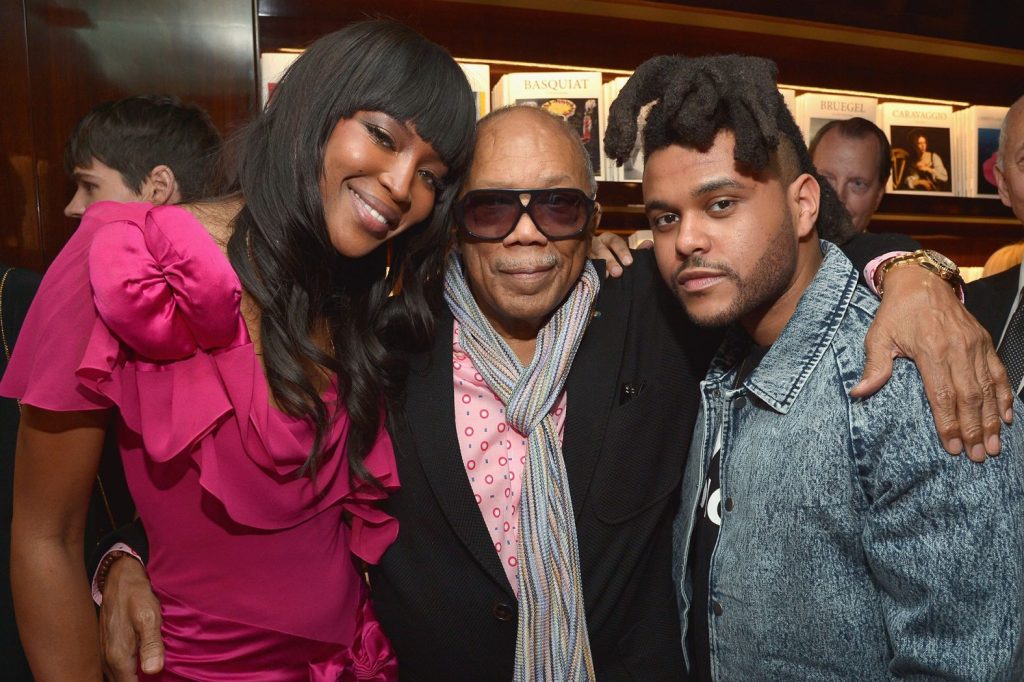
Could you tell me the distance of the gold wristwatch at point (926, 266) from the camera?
146 centimetres

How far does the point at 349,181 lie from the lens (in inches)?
58.7

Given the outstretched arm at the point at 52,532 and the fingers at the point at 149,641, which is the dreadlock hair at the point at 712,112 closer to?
the outstretched arm at the point at 52,532

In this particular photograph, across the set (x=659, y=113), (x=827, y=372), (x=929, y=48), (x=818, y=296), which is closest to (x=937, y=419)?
(x=827, y=372)

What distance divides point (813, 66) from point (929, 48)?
0.56m

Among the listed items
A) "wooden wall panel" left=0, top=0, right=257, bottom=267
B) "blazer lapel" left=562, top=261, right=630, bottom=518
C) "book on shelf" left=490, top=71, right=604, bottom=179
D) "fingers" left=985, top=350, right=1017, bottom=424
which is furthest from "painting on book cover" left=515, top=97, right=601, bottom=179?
"fingers" left=985, top=350, right=1017, bottom=424

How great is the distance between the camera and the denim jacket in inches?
44.6

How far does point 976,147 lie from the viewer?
3.60 m

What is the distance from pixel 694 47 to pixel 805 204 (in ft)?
6.54

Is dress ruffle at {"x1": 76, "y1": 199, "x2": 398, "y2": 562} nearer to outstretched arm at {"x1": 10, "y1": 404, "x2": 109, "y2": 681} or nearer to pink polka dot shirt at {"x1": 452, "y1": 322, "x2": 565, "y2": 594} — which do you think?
outstretched arm at {"x1": 10, "y1": 404, "x2": 109, "y2": 681}

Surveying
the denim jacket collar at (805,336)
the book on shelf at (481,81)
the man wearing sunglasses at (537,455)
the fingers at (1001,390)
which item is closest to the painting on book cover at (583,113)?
the book on shelf at (481,81)

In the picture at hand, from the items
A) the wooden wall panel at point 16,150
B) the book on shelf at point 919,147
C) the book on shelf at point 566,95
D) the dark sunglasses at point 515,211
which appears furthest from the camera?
the book on shelf at point 919,147

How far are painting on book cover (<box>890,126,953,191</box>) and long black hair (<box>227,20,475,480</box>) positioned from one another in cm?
273

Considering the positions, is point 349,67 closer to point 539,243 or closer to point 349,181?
point 349,181

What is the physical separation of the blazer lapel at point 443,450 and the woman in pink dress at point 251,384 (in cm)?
7
